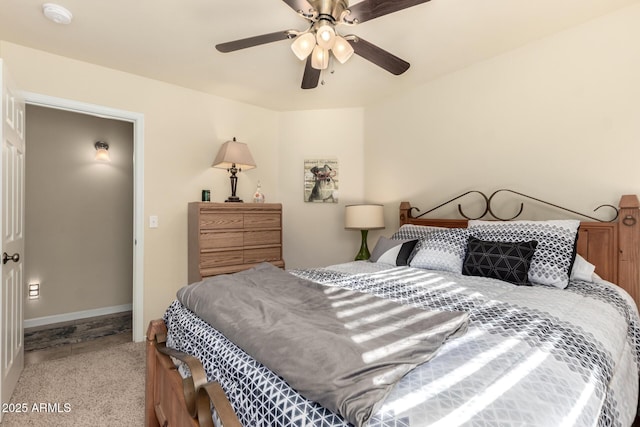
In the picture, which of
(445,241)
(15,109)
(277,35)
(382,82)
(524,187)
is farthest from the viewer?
(382,82)

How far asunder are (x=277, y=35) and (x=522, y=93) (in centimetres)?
200

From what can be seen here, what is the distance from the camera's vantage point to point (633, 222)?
1.92 meters

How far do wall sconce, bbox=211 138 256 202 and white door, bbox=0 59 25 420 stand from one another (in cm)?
152

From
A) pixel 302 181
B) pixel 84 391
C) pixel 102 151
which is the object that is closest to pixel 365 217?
pixel 302 181

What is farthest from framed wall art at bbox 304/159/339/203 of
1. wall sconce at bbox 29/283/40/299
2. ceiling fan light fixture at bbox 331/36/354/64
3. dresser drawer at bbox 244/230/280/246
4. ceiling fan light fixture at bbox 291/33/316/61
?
wall sconce at bbox 29/283/40/299

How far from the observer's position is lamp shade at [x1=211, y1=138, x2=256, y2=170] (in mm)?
3225

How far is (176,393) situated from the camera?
1.26 meters

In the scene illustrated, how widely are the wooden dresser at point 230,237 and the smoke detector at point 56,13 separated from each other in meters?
1.60

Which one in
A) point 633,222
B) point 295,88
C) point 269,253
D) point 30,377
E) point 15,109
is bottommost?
point 30,377

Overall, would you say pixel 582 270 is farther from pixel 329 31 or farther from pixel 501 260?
pixel 329 31

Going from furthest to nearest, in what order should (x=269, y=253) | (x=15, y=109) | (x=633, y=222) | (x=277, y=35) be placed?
(x=269, y=253), (x=15, y=109), (x=633, y=222), (x=277, y=35)

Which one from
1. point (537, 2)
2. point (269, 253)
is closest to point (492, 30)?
point (537, 2)

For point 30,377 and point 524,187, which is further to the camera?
point 524,187

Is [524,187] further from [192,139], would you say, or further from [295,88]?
[192,139]
